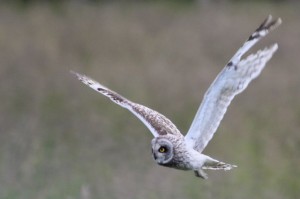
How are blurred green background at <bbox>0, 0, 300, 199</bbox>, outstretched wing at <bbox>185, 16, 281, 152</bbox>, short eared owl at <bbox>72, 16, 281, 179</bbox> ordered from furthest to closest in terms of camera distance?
blurred green background at <bbox>0, 0, 300, 199</bbox> < short eared owl at <bbox>72, 16, 281, 179</bbox> < outstretched wing at <bbox>185, 16, 281, 152</bbox>

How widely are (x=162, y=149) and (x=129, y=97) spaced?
228 inches

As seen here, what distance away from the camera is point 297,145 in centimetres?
1002

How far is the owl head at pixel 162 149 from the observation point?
704 centimetres

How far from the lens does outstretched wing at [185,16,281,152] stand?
22.2 feet

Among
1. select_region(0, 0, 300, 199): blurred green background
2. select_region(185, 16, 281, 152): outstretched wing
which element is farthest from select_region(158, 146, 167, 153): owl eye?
select_region(0, 0, 300, 199): blurred green background

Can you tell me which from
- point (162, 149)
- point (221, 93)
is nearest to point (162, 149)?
point (162, 149)

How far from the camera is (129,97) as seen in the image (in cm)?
1284

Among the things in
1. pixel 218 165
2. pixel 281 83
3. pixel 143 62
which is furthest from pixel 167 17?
pixel 218 165

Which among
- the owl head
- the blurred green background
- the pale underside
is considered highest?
the pale underside

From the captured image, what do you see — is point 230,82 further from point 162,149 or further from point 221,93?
point 162,149

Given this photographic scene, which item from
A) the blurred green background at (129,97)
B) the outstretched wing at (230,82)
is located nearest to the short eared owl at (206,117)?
the outstretched wing at (230,82)

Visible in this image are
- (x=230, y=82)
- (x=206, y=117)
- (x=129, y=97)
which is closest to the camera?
(x=230, y=82)

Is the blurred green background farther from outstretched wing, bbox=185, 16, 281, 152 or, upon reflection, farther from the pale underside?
outstretched wing, bbox=185, 16, 281, 152

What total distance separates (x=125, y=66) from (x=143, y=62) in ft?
1.45
